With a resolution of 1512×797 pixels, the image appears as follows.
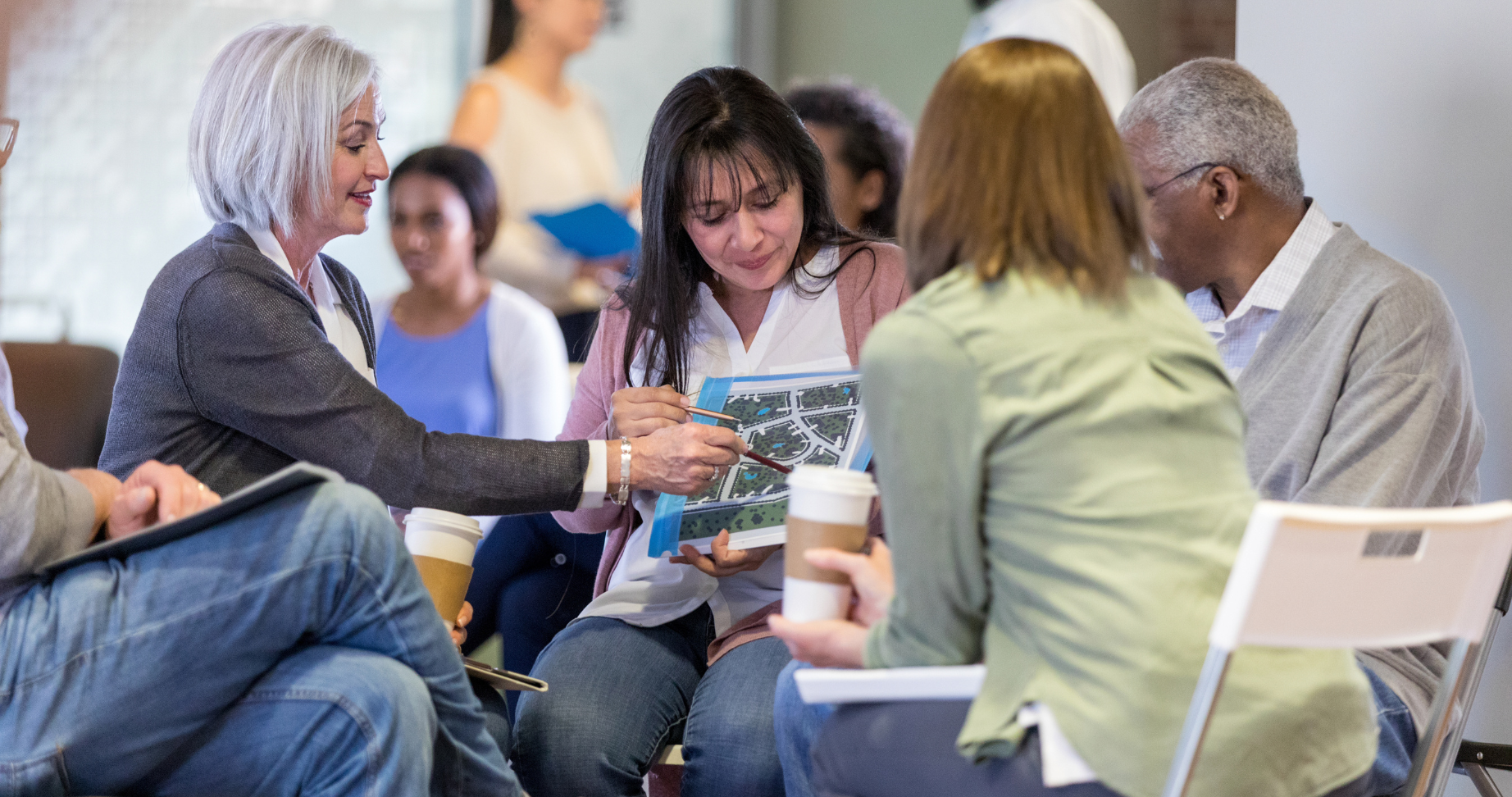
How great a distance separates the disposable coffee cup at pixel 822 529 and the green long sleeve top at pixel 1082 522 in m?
0.11

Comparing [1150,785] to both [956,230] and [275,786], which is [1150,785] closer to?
[956,230]

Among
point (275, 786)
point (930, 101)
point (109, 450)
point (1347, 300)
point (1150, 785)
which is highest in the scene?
point (930, 101)

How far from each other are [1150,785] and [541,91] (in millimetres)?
4246

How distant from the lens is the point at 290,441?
69.3 inches

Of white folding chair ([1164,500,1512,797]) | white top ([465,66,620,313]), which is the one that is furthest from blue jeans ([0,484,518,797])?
white top ([465,66,620,313])

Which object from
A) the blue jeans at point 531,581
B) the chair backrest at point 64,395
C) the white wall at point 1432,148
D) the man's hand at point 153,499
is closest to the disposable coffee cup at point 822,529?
the man's hand at point 153,499

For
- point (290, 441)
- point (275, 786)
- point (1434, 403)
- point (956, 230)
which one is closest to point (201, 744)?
point (275, 786)

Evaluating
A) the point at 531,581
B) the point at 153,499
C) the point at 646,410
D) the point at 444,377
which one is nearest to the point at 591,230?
the point at 444,377

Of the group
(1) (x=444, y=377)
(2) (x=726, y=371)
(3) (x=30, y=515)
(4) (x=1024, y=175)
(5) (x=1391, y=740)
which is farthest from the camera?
(1) (x=444, y=377)

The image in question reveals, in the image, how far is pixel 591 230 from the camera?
482cm

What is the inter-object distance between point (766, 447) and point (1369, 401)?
827mm

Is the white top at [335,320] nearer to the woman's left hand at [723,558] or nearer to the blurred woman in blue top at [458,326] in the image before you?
the woman's left hand at [723,558]

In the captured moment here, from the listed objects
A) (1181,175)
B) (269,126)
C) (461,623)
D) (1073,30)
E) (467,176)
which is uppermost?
(1073,30)

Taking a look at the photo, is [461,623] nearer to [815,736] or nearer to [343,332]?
[343,332]
